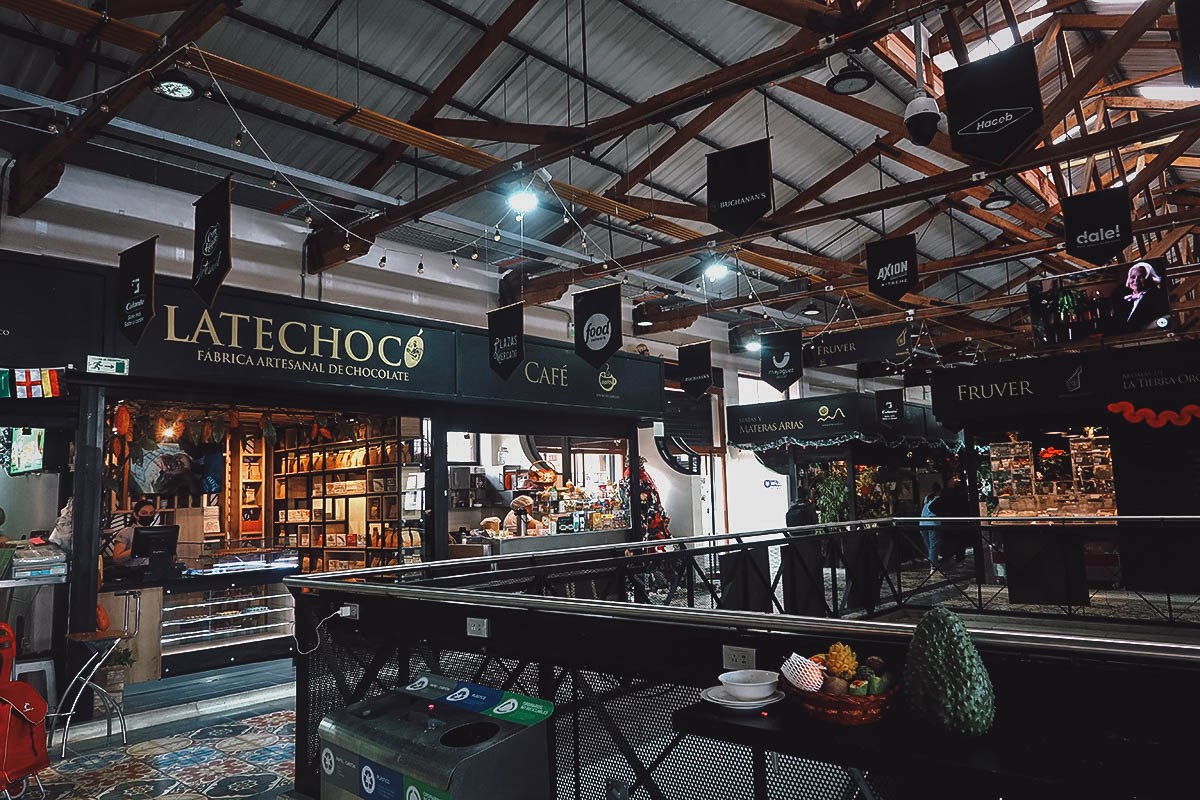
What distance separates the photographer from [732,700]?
2.16 m

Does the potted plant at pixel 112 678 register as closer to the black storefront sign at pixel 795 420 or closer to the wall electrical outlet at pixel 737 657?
the wall electrical outlet at pixel 737 657

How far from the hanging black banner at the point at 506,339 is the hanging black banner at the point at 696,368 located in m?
4.27

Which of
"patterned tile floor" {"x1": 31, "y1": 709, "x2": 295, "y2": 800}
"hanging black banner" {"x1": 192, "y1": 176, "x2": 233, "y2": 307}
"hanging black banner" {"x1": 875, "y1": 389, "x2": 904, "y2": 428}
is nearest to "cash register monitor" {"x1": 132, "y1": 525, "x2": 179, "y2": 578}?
"patterned tile floor" {"x1": 31, "y1": 709, "x2": 295, "y2": 800}

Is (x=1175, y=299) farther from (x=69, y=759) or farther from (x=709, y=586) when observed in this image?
(x=69, y=759)

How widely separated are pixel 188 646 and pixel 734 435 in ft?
38.7

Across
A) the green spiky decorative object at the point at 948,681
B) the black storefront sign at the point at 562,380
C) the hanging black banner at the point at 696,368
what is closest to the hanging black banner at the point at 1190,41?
the green spiky decorative object at the point at 948,681

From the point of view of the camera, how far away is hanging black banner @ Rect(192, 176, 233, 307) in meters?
5.76

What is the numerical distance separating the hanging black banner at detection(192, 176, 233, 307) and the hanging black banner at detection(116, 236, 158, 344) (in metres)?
0.34

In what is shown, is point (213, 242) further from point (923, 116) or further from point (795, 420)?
point (795, 420)

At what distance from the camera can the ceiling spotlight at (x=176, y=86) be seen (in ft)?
17.8

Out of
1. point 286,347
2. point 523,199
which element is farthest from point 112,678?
point 523,199

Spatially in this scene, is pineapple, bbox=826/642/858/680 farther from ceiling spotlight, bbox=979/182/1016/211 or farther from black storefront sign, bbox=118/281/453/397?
ceiling spotlight, bbox=979/182/1016/211

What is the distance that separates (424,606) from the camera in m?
3.41

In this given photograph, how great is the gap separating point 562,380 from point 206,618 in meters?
4.91
